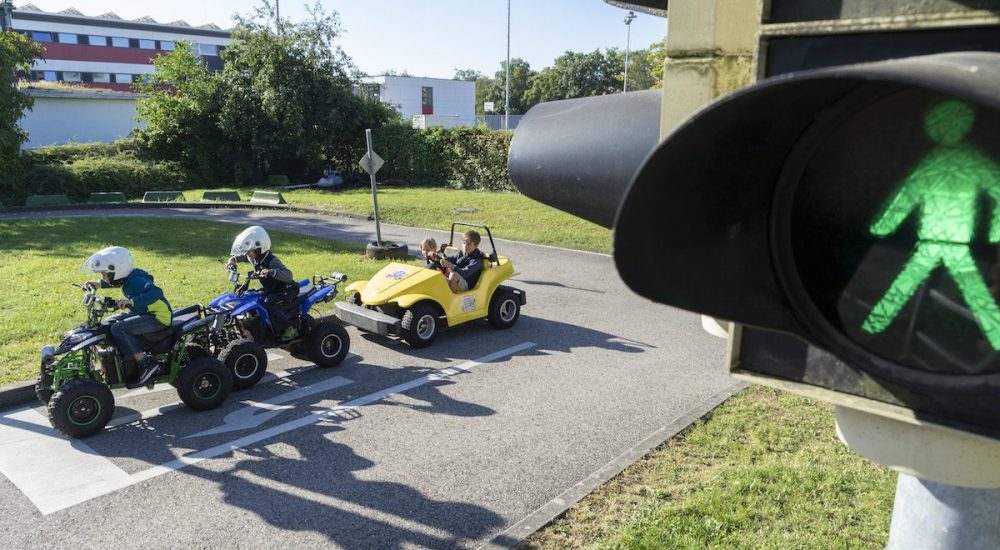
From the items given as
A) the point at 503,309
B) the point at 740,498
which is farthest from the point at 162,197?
the point at 740,498

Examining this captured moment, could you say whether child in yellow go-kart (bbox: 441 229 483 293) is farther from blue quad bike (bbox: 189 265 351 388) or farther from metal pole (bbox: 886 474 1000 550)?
metal pole (bbox: 886 474 1000 550)

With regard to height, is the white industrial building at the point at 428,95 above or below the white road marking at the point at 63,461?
above

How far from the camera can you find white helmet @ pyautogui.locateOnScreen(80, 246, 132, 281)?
6383mm

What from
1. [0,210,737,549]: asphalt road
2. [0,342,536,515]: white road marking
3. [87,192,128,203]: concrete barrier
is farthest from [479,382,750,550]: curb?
[87,192,128,203]: concrete barrier

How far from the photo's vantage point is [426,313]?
8.84m

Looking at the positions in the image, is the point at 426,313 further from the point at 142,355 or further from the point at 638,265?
the point at 638,265

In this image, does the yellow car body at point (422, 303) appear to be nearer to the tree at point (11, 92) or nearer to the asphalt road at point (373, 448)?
the asphalt road at point (373, 448)

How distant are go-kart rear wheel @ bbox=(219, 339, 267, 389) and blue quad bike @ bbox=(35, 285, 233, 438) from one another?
0.73ft

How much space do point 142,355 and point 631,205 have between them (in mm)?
6615

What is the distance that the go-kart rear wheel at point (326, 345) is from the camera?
785 centimetres

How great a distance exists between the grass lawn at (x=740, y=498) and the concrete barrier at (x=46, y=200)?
24.2m

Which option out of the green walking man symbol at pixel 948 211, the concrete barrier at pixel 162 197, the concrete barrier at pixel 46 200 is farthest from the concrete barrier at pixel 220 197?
the green walking man symbol at pixel 948 211

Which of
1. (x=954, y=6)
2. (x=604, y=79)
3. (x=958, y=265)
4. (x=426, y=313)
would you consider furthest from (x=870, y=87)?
(x=604, y=79)

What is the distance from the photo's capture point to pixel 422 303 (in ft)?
29.0
